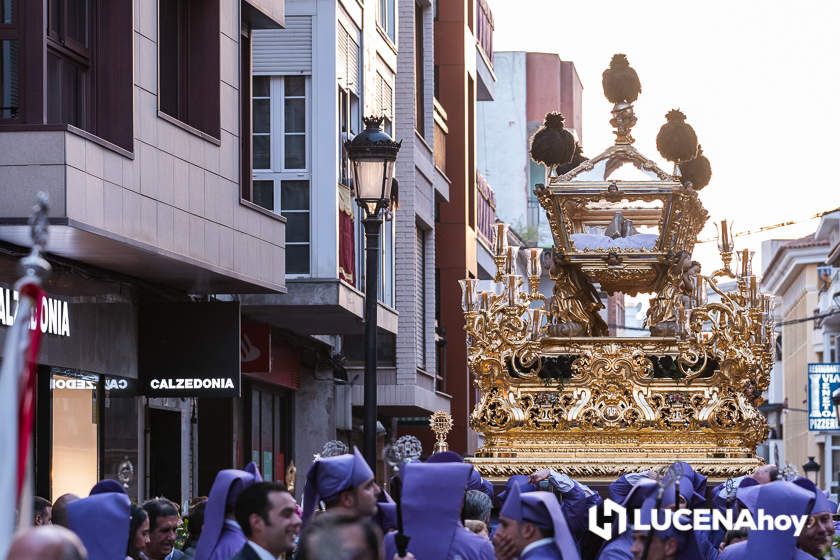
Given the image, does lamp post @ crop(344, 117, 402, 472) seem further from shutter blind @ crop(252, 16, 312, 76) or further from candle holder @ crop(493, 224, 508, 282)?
shutter blind @ crop(252, 16, 312, 76)

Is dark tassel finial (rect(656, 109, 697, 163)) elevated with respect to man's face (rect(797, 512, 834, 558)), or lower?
elevated

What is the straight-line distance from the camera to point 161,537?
12.2 meters

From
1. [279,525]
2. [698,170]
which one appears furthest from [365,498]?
[698,170]

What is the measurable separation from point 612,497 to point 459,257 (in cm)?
3227

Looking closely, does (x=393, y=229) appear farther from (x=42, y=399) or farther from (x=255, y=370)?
(x=42, y=399)

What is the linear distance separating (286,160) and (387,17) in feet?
22.3

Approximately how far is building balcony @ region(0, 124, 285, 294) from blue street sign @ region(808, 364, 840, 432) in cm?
3360

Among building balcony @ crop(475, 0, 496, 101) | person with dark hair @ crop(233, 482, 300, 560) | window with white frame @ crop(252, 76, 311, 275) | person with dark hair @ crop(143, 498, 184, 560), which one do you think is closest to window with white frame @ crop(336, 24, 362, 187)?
window with white frame @ crop(252, 76, 311, 275)

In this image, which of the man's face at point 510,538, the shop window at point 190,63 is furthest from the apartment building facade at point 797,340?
the man's face at point 510,538

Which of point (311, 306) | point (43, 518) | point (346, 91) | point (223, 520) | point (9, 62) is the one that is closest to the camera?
point (223, 520)

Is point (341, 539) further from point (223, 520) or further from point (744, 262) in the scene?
point (744, 262)

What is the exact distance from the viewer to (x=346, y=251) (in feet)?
92.3

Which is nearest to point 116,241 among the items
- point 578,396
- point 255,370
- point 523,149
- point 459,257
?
point 578,396

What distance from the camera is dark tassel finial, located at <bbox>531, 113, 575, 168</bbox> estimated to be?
53.7ft
